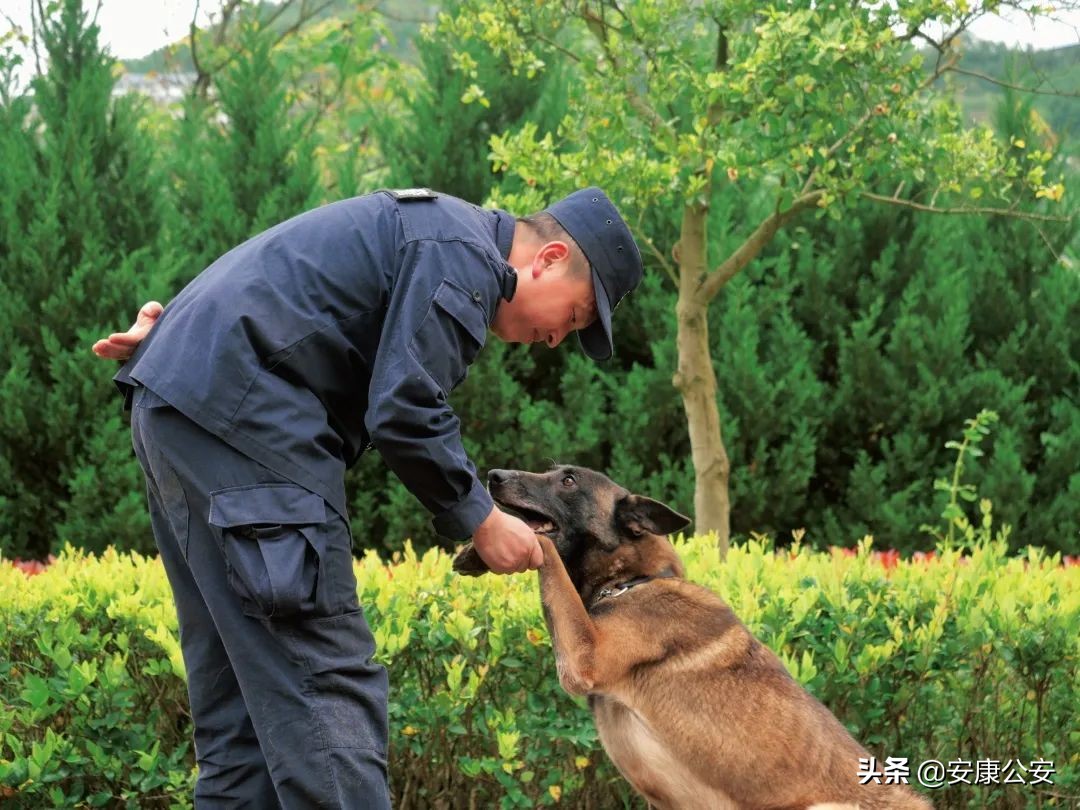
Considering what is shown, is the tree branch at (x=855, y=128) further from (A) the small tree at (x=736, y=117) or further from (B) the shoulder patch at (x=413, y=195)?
(B) the shoulder patch at (x=413, y=195)

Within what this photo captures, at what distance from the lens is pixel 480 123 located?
8539 millimetres

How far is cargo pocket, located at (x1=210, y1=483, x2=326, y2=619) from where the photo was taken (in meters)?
2.69

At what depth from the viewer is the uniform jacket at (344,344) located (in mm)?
2781

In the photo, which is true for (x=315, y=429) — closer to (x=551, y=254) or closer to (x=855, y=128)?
(x=551, y=254)

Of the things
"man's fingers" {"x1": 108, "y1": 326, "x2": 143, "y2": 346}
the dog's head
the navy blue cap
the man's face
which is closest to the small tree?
the dog's head

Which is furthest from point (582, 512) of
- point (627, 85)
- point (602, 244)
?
point (627, 85)

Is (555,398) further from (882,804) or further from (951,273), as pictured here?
(882,804)

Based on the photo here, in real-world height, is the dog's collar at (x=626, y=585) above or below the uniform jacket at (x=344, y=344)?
below

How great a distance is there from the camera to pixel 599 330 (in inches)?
128

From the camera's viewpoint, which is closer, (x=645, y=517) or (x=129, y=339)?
(x=129, y=339)

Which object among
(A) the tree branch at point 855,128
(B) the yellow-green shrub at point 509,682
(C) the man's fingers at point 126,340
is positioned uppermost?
(A) the tree branch at point 855,128

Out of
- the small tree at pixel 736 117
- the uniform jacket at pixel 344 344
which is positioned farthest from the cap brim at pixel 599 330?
the small tree at pixel 736 117

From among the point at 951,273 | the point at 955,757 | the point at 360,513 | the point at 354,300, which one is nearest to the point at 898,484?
the point at 951,273

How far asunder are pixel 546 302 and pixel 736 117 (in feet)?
9.46
